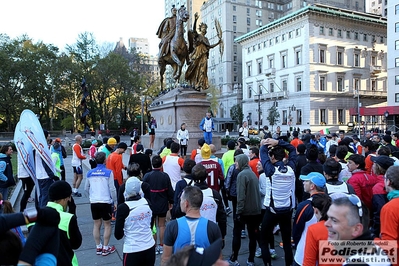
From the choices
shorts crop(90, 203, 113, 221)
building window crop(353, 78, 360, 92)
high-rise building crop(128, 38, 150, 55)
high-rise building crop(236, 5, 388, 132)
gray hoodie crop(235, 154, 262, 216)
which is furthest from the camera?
high-rise building crop(128, 38, 150, 55)

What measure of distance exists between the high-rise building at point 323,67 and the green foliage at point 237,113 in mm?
7751

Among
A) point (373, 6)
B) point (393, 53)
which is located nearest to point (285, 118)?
point (393, 53)

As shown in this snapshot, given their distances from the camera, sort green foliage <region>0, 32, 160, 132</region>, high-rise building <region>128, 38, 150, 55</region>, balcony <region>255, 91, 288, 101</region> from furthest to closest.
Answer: high-rise building <region>128, 38, 150, 55</region>
balcony <region>255, 91, 288, 101</region>
green foliage <region>0, 32, 160, 132</region>

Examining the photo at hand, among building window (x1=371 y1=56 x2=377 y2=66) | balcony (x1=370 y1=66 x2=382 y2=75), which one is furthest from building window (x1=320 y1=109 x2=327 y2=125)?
building window (x1=371 y1=56 x2=377 y2=66)

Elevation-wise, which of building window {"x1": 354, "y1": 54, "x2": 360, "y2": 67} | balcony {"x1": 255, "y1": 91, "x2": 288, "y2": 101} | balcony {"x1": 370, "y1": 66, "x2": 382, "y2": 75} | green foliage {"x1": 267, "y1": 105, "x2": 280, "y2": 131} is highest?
building window {"x1": 354, "y1": 54, "x2": 360, "y2": 67}

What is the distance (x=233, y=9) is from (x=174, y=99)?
82986mm

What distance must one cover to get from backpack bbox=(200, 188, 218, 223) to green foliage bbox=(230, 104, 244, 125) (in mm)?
74310

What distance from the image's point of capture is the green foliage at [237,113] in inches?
3100

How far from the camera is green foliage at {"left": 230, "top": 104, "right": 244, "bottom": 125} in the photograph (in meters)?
78.8

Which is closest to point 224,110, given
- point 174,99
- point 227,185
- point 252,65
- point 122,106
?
point 252,65

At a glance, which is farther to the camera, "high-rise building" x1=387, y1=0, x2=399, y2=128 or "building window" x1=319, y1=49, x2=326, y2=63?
"building window" x1=319, y1=49, x2=326, y2=63

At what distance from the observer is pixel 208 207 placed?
4191mm

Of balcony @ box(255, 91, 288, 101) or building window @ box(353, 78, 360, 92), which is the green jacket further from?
building window @ box(353, 78, 360, 92)

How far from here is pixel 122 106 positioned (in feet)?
207
